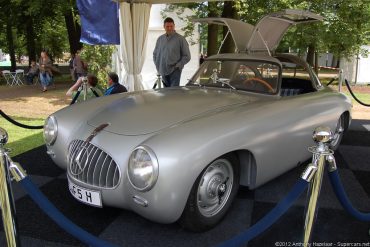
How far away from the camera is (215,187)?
287 cm

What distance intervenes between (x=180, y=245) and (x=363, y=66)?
51.9ft

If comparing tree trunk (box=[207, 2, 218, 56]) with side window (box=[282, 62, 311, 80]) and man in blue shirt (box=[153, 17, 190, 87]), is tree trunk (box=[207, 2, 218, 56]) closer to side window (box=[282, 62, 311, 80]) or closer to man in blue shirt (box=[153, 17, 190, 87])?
man in blue shirt (box=[153, 17, 190, 87])

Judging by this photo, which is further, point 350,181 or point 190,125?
point 350,181

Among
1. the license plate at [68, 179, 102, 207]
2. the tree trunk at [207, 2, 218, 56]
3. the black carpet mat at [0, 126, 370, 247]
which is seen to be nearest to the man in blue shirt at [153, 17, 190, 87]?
the black carpet mat at [0, 126, 370, 247]

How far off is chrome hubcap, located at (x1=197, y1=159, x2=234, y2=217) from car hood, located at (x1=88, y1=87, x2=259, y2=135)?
0.49 meters

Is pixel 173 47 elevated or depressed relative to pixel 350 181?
elevated

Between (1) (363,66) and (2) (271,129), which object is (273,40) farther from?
(1) (363,66)

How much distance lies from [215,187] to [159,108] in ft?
3.19

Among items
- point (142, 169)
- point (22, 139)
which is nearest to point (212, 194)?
point (142, 169)

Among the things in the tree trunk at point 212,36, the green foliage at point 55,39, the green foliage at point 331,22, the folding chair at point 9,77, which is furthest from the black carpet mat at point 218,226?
the green foliage at point 55,39

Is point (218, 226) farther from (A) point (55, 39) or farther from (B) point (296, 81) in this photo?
(A) point (55, 39)

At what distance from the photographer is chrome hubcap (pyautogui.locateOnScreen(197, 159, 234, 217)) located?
9.16ft

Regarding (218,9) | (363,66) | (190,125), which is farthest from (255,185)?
(363,66)

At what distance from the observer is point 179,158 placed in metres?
2.47
